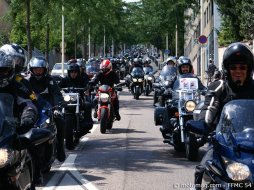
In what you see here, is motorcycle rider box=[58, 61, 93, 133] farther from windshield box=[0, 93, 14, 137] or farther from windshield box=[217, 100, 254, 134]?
windshield box=[217, 100, 254, 134]

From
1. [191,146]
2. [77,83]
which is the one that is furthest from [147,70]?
Answer: [191,146]

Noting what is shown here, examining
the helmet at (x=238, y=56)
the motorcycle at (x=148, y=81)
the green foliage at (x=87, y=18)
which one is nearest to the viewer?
the helmet at (x=238, y=56)

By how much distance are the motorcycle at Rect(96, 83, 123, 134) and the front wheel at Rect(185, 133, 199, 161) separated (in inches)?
A: 156

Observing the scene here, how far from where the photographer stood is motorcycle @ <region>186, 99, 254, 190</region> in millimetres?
4238

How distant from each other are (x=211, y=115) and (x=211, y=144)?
0.27 meters

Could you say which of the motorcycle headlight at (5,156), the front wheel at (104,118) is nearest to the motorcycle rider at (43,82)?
the front wheel at (104,118)

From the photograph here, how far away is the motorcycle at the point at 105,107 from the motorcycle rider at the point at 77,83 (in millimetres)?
1370

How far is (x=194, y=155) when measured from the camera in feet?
32.0

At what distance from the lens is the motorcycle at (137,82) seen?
2633 centimetres

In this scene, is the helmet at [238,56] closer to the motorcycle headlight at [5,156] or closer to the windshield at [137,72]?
the motorcycle headlight at [5,156]

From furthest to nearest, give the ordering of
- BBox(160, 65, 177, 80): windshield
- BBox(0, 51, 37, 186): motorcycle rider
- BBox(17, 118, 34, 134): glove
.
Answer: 1. BBox(160, 65, 177, 80): windshield
2. BBox(0, 51, 37, 186): motorcycle rider
3. BBox(17, 118, 34, 134): glove

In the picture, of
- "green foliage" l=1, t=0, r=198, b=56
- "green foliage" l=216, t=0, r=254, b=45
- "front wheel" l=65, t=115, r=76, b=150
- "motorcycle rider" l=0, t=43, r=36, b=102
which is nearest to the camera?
"motorcycle rider" l=0, t=43, r=36, b=102

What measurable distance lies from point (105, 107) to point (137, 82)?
43.7 ft

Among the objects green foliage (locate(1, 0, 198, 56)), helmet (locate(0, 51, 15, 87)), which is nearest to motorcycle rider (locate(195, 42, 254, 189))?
helmet (locate(0, 51, 15, 87))
